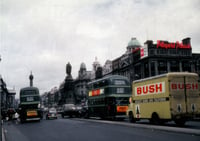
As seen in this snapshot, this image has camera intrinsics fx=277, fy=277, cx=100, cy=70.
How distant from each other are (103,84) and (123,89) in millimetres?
2503

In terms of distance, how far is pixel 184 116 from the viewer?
19109 mm

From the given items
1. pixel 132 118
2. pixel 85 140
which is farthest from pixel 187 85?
pixel 85 140

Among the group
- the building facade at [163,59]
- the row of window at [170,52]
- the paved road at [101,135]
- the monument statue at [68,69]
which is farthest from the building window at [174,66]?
the paved road at [101,135]

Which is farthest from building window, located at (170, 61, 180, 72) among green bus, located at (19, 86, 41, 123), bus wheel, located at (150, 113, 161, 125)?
bus wheel, located at (150, 113, 161, 125)

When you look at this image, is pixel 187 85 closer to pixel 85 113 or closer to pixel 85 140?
pixel 85 140

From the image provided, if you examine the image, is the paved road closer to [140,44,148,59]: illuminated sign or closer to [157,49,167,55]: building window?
[140,44,148,59]: illuminated sign

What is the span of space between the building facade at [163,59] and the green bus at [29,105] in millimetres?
49524

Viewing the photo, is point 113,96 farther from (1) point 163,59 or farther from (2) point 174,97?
(1) point 163,59

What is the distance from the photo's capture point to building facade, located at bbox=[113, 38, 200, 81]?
84.2 meters

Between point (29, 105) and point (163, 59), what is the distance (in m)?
Answer: 57.8

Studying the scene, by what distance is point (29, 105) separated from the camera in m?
35.7

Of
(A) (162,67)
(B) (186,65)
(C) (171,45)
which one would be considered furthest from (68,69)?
(B) (186,65)

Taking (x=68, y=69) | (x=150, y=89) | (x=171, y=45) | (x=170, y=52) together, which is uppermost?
(x=171, y=45)

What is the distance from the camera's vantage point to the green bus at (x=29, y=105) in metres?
35.2
